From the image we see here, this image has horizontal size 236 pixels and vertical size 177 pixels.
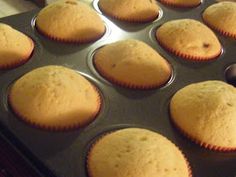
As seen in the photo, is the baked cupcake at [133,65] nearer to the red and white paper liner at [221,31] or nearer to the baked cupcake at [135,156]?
the baked cupcake at [135,156]

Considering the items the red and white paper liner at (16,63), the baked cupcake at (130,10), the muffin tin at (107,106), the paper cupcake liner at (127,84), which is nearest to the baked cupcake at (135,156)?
the muffin tin at (107,106)

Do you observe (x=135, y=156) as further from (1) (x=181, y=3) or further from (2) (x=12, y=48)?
(1) (x=181, y=3)

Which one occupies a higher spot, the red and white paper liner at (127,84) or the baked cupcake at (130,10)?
the baked cupcake at (130,10)

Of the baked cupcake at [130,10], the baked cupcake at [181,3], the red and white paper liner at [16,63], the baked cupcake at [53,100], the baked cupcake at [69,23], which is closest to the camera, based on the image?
the baked cupcake at [53,100]

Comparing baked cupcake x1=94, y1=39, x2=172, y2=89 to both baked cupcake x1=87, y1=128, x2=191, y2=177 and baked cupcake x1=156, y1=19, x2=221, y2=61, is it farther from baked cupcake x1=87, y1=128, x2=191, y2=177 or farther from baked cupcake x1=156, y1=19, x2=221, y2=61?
baked cupcake x1=87, y1=128, x2=191, y2=177

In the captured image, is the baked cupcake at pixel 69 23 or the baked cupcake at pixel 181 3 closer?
the baked cupcake at pixel 69 23

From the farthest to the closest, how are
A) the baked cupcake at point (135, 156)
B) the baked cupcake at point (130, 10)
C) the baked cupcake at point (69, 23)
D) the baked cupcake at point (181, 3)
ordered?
the baked cupcake at point (181, 3) < the baked cupcake at point (130, 10) < the baked cupcake at point (69, 23) < the baked cupcake at point (135, 156)

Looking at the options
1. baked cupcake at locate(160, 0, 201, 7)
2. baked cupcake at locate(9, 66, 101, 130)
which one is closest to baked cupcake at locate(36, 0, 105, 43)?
baked cupcake at locate(9, 66, 101, 130)
